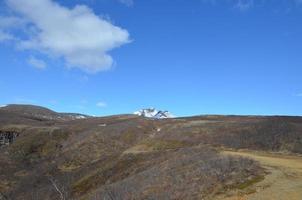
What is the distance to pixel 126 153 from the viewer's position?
3105 inches

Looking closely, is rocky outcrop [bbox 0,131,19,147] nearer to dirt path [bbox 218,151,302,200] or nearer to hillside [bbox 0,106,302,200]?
hillside [bbox 0,106,302,200]

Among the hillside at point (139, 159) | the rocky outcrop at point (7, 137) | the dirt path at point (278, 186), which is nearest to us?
the dirt path at point (278, 186)

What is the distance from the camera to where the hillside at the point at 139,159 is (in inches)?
1662

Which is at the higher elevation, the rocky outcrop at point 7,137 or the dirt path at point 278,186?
the rocky outcrop at point 7,137

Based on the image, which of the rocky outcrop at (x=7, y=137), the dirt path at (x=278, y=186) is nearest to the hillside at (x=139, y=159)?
the rocky outcrop at (x=7, y=137)

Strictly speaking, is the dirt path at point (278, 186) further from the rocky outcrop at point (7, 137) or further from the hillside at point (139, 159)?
the rocky outcrop at point (7, 137)

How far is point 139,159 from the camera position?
232 ft

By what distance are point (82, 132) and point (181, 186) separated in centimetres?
6530

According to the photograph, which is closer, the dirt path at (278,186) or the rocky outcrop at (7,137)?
the dirt path at (278,186)

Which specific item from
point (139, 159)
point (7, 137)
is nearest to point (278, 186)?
point (139, 159)

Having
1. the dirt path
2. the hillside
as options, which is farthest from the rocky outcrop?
the dirt path

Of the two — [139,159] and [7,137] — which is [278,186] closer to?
[139,159]

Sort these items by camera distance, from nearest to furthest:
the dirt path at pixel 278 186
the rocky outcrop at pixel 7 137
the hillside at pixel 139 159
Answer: the dirt path at pixel 278 186 → the hillside at pixel 139 159 → the rocky outcrop at pixel 7 137

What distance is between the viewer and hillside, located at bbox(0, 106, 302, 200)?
42.2 meters
